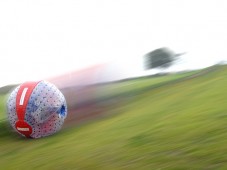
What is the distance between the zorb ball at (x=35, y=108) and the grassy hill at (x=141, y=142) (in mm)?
214

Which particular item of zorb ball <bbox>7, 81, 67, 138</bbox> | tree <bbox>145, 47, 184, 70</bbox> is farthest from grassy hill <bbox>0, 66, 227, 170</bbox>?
tree <bbox>145, 47, 184, 70</bbox>

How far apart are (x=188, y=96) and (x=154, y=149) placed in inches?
172

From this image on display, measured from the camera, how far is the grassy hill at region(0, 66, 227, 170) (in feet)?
15.5

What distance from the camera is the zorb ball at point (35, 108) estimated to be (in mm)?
7156

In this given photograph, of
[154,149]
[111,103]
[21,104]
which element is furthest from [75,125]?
[154,149]

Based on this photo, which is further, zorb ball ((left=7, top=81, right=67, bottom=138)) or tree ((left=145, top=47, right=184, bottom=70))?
tree ((left=145, top=47, right=184, bottom=70))

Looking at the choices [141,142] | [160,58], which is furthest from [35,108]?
[160,58]

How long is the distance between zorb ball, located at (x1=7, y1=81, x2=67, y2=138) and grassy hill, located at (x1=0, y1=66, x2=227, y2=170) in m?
0.21

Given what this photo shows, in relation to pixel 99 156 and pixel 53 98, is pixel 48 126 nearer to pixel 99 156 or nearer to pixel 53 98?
pixel 53 98

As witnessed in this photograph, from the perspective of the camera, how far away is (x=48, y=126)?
7477 mm

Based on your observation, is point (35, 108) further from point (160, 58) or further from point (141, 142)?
point (160, 58)

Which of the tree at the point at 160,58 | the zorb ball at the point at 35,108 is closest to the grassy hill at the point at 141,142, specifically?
the zorb ball at the point at 35,108

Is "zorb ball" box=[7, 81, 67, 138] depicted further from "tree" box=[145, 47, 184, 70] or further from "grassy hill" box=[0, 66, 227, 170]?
"tree" box=[145, 47, 184, 70]

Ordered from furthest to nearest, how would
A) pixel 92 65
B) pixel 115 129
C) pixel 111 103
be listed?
pixel 92 65 → pixel 111 103 → pixel 115 129
